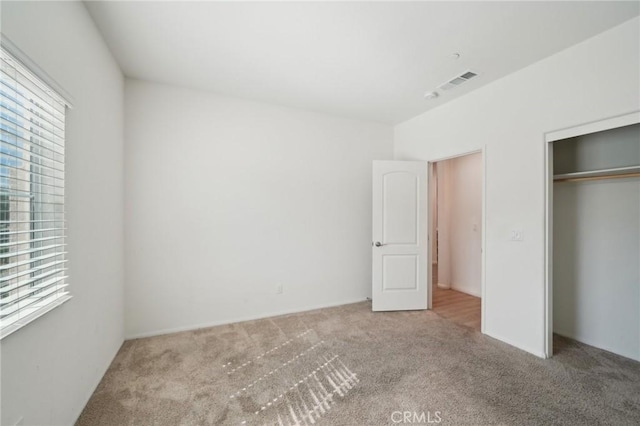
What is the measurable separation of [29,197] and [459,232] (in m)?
4.99

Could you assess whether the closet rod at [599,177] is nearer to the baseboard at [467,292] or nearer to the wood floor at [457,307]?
the wood floor at [457,307]

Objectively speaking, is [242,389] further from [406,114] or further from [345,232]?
[406,114]

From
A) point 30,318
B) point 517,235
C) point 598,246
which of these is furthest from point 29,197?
point 598,246

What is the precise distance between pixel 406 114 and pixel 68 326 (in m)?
3.98

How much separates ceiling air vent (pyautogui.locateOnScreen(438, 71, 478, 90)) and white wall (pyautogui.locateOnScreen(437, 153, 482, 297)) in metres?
1.75

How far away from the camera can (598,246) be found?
258 centimetres

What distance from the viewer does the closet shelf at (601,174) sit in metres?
2.27

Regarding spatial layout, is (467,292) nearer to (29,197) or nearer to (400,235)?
(400,235)

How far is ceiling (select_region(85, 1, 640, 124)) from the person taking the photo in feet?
5.95

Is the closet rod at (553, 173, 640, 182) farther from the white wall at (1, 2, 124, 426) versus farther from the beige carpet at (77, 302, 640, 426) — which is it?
the white wall at (1, 2, 124, 426)

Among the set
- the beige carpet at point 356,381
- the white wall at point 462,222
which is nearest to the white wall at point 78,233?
the beige carpet at point 356,381

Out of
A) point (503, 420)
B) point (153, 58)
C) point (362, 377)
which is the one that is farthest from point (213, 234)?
point (503, 420)

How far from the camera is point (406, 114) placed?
3.73 metres

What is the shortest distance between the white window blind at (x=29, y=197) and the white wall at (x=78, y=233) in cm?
7
